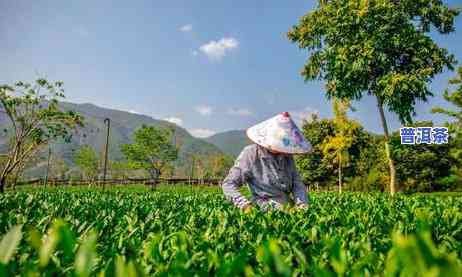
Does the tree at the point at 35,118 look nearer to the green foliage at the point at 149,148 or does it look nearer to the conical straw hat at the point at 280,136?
the conical straw hat at the point at 280,136

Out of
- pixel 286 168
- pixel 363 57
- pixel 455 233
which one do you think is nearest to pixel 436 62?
pixel 363 57

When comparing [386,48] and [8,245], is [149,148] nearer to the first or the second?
[386,48]

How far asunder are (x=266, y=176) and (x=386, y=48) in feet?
58.9

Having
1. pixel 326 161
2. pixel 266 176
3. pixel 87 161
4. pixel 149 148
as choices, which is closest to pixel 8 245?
pixel 266 176

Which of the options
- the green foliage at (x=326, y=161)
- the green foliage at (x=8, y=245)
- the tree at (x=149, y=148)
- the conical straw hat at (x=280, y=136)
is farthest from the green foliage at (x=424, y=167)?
the green foliage at (x=8, y=245)

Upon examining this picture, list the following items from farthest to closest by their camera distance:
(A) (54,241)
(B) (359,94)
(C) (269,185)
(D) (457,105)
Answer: (D) (457,105), (B) (359,94), (C) (269,185), (A) (54,241)

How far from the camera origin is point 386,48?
2081cm

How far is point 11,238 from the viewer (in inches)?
31.3

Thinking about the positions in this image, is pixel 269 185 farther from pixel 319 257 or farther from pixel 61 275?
pixel 61 275

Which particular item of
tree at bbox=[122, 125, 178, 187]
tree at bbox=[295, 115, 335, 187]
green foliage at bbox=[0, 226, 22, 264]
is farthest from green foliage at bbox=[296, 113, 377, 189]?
green foliage at bbox=[0, 226, 22, 264]

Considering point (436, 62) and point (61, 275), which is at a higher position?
point (436, 62)

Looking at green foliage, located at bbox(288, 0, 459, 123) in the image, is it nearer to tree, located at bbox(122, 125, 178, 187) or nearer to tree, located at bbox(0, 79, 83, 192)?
tree, located at bbox(0, 79, 83, 192)

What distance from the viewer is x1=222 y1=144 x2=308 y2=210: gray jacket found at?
5121 millimetres

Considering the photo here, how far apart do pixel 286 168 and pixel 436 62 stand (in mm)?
18154
